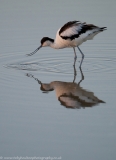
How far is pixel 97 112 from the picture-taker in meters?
7.55

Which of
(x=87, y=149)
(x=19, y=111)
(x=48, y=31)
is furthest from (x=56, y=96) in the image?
(x=48, y=31)

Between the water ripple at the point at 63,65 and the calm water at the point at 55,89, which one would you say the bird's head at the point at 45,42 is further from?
the water ripple at the point at 63,65

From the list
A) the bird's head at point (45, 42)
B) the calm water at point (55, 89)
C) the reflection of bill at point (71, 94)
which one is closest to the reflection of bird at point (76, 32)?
Result: the bird's head at point (45, 42)

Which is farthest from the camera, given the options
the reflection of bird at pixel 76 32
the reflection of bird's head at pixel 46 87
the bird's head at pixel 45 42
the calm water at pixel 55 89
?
the bird's head at pixel 45 42

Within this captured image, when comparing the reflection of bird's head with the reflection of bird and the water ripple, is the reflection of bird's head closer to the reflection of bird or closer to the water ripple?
the water ripple

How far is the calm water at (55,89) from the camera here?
254 inches

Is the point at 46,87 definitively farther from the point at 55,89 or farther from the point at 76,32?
the point at 76,32

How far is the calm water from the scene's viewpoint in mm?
6453

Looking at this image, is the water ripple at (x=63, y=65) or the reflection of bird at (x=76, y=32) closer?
the water ripple at (x=63, y=65)

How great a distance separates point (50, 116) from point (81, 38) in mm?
3871

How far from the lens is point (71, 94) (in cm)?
857

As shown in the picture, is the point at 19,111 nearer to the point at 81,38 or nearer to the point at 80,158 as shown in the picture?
the point at 80,158

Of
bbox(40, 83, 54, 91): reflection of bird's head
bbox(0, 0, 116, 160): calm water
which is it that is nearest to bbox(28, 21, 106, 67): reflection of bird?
bbox(0, 0, 116, 160): calm water

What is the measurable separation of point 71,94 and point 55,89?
0.42 m
